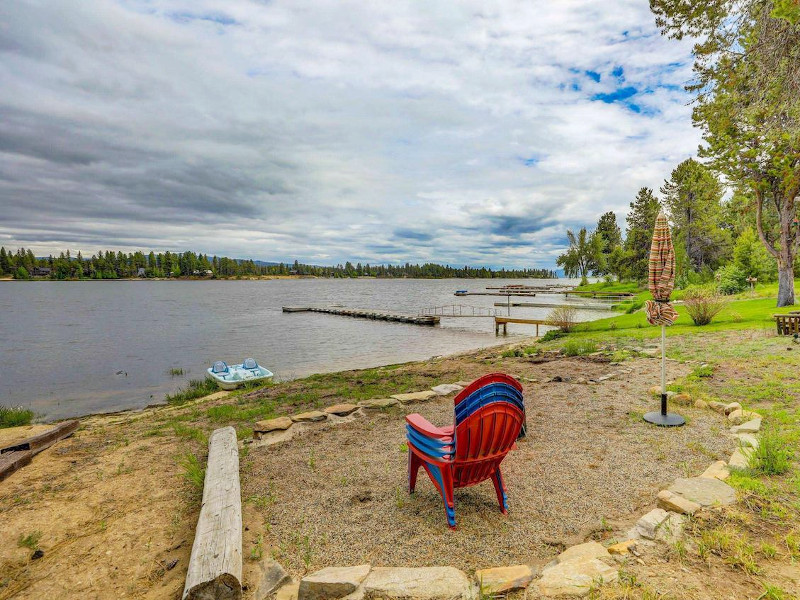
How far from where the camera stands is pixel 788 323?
10906 mm

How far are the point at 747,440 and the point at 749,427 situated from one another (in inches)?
22.7

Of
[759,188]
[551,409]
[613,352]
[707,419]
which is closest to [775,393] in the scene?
[707,419]

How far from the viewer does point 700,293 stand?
15.5 meters

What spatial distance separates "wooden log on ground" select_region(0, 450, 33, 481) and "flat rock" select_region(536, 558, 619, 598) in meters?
6.91

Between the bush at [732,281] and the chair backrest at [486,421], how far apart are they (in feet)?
118

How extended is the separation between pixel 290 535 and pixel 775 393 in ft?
25.5

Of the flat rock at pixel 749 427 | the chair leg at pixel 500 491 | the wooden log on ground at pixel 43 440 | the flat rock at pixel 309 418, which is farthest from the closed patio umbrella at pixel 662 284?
the wooden log on ground at pixel 43 440

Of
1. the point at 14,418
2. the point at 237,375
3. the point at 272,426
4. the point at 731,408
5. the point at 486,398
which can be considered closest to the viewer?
the point at 486,398

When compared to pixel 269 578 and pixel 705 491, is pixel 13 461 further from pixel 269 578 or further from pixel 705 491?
pixel 705 491

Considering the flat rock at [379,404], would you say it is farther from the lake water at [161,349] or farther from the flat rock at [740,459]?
the lake water at [161,349]

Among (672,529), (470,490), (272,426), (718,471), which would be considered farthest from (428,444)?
(272,426)

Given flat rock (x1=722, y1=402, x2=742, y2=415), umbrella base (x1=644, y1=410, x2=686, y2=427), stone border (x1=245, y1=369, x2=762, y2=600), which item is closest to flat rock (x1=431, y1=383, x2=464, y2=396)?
umbrella base (x1=644, y1=410, x2=686, y2=427)

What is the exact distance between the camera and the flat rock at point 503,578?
8.27 ft

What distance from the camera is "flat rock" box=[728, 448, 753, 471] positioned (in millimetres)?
3964
